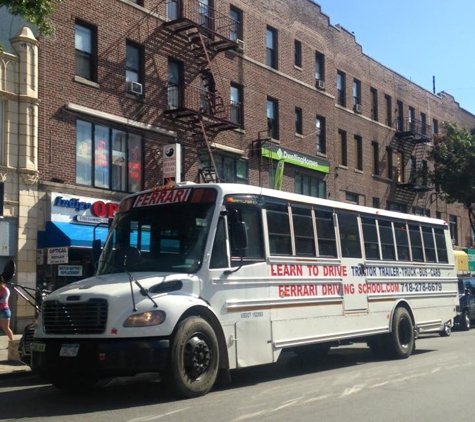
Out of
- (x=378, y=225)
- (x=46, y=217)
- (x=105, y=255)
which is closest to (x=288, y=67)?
(x=46, y=217)

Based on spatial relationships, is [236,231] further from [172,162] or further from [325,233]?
[172,162]

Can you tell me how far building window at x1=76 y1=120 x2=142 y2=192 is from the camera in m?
20.2

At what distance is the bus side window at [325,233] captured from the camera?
1149 centimetres

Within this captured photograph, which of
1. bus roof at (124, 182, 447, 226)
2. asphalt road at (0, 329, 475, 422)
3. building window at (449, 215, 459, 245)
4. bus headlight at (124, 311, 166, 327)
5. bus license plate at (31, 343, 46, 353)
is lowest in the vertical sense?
asphalt road at (0, 329, 475, 422)

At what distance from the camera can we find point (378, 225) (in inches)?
522

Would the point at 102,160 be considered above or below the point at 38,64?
below

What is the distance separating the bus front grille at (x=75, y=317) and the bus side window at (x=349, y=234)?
5272mm

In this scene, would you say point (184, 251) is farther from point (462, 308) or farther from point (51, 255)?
point (462, 308)

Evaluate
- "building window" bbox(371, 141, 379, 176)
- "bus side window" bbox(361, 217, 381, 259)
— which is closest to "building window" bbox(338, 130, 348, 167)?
"building window" bbox(371, 141, 379, 176)

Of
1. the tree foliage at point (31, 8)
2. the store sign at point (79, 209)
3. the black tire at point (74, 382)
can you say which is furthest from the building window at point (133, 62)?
the black tire at point (74, 382)

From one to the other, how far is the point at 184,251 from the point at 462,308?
1671cm

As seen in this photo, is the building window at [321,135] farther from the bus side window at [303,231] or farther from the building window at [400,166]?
the bus side window at [303,231]

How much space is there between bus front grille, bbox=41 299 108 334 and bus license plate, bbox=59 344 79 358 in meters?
0.19

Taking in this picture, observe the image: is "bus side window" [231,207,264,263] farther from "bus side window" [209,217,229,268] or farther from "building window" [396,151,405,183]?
"building window" [396,151,405,183]
